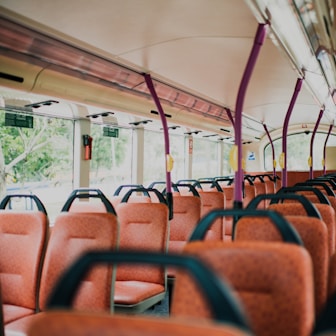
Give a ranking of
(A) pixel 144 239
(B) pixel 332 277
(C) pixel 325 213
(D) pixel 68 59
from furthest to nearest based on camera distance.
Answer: (D) pixel 68 59
(A) pixel 144 239
(C) pixel 325 213
(B) pixel 332 277

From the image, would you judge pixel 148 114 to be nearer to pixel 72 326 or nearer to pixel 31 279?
pixel 31 279

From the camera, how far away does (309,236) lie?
2084 mm

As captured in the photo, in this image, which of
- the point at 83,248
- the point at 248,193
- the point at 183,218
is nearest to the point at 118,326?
the point at 83,248

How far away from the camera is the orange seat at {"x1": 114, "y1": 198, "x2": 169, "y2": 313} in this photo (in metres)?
3.38

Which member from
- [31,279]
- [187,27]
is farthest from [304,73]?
[31,279]

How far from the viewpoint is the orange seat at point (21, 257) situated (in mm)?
2809

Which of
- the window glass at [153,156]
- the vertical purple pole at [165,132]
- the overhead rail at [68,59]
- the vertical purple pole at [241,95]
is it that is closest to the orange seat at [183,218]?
the vertical purple pole at [165,132]

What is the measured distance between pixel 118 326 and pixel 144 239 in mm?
2645

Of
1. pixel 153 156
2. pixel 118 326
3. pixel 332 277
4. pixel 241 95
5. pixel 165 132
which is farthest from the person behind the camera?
pixel 153 156

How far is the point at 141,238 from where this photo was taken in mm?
3555

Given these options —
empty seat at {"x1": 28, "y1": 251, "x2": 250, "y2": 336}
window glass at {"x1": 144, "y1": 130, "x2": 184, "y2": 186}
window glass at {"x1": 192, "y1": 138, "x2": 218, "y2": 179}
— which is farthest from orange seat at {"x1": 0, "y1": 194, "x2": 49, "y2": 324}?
window glass at {"x1": 192, "y1": 138, "x2": 218, "y2": 179}

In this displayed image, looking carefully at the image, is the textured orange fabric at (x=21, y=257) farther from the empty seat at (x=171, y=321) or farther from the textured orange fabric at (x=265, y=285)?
the empty seat at (x=171, y=321)

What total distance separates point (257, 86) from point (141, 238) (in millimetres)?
3504

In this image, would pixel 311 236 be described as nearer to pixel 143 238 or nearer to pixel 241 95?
pixel 241 95
